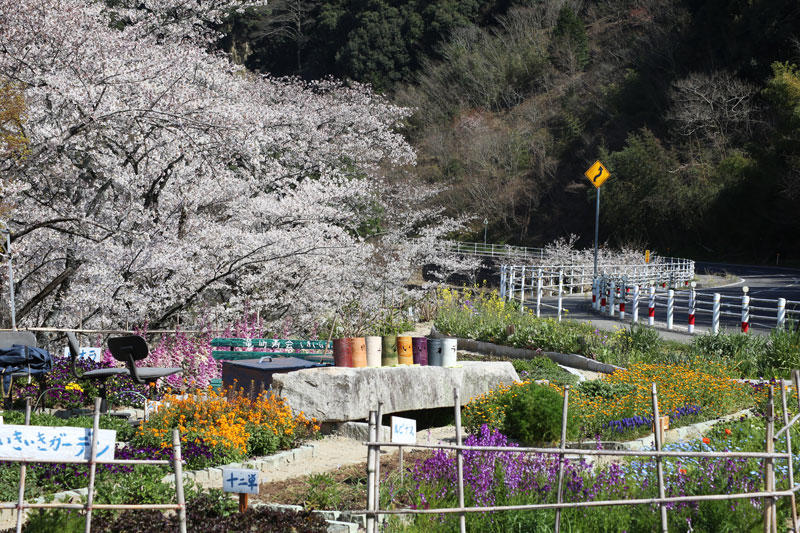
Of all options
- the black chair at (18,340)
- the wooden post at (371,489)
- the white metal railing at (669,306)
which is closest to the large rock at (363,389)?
the black chair at (18,340)

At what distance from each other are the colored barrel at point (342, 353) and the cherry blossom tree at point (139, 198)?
3847 mm

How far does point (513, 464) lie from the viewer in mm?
6117

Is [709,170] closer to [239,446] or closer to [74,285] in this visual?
[74,285]

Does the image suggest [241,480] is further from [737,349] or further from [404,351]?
[737,349]

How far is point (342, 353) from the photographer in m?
8.91

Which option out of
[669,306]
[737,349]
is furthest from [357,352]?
[669,306]

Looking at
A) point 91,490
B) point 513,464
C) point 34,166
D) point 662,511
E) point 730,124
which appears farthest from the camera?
point 730,124

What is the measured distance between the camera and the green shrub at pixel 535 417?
7.81 m

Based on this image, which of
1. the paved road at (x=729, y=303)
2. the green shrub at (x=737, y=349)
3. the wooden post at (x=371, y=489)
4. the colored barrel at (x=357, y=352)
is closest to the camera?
the wooden post at (x=371, y=489)

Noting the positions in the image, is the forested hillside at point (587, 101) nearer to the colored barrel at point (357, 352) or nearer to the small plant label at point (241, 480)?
the colored barrel at point (357, 352)

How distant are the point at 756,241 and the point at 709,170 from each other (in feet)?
15.3

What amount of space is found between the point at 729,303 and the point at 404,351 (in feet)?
49.1

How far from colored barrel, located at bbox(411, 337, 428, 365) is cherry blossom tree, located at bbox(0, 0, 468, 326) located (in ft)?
13.8

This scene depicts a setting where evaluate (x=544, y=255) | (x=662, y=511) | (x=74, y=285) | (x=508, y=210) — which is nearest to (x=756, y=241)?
(x=544, y=255)
